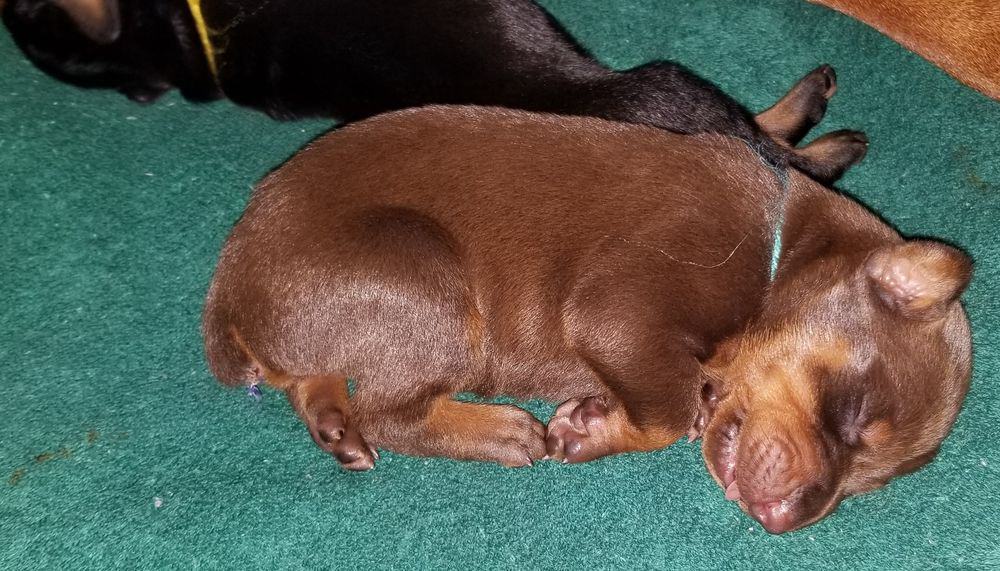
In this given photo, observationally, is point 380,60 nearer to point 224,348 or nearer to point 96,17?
point 224,348

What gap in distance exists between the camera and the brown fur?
3.66 meters

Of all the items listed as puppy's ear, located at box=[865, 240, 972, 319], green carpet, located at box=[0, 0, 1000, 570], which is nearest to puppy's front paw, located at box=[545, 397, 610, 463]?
green carpet, located at box=[0, 0, 1000, 570]

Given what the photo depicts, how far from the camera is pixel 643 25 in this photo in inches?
169

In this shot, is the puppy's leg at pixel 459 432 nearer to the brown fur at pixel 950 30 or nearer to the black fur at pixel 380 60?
the black fur at pixel 380 60

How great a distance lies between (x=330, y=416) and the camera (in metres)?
3.07

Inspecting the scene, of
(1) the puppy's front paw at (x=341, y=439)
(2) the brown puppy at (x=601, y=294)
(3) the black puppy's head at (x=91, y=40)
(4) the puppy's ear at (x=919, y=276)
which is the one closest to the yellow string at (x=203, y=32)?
(3) the black puppy's head at (x=91, y=40)

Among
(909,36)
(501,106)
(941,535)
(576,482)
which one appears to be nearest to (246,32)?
(501,106)

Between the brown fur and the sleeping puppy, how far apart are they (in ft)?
1.27

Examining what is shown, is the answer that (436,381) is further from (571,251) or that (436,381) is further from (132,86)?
(132,86)

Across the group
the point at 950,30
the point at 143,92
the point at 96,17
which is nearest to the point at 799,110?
the point at 950,30

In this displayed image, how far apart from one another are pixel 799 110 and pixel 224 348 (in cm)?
260

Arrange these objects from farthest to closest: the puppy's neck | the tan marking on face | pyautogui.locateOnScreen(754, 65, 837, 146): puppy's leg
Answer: pyautogui.locateOnScreen(754, 65, 837, 146): puppy's leg → the puppy's neck → the tan marking on face

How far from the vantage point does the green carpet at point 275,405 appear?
119 inches

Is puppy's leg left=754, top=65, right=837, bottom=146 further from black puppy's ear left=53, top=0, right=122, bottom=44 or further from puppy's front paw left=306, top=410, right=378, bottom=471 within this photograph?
black puppy's ear left=53, top=0, right=122, bottom=44
